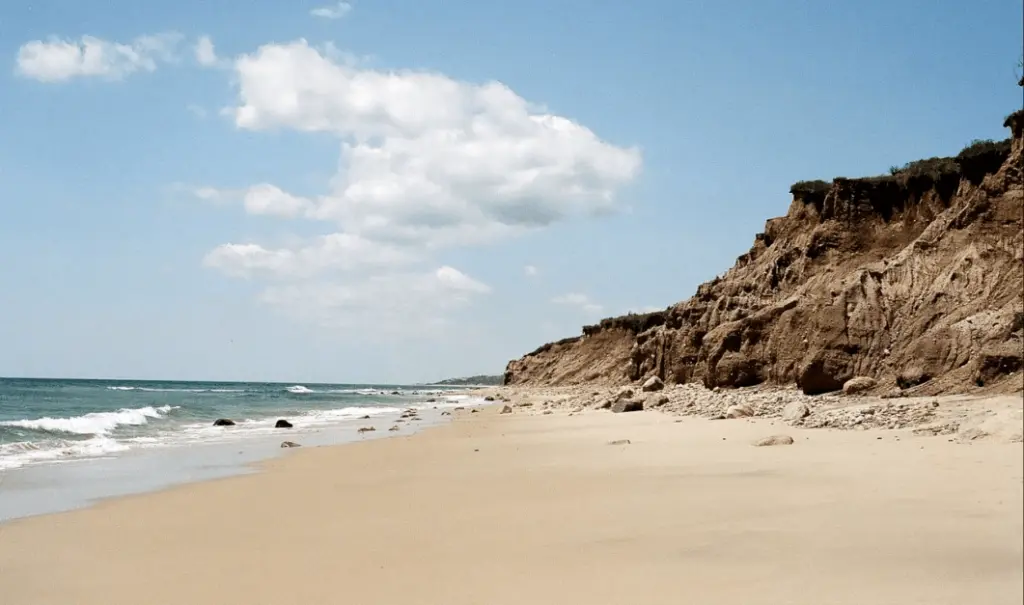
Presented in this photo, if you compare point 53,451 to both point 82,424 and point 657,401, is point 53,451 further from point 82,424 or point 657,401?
point 657,401

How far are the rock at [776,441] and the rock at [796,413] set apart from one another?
282cm

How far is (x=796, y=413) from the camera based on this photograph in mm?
14188

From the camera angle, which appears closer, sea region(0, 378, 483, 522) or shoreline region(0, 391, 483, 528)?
shoreline region(0, 391, 483, 528)

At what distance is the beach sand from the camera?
3.45 m

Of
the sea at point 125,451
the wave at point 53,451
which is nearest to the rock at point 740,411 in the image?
the sea at point 125,451

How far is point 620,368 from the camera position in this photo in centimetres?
7044

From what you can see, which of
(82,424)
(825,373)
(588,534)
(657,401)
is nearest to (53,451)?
(82,424)

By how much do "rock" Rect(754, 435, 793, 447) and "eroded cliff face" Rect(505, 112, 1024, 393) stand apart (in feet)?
10.2

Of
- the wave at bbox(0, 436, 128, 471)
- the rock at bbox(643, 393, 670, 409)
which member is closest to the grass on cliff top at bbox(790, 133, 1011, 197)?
the rock at bbox(643, 393, 670, 409)

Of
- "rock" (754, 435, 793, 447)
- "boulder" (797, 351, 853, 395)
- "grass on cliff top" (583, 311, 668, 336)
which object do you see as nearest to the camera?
"rock" (754, 435, 793, 447)

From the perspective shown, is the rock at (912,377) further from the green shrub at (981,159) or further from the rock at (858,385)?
the green shrub at (981,159)

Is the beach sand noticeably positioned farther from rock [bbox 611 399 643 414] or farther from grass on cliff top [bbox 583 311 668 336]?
grass on cliff top [bbox 583 311 668 336]

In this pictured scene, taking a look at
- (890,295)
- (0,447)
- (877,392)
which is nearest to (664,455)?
(877,392)

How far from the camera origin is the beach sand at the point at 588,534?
3.45 meters
